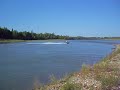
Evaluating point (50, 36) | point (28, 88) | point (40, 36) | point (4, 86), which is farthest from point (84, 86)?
point (50, 36)

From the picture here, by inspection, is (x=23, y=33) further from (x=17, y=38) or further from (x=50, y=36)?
(x=50, y=36)

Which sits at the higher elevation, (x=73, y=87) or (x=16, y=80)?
(x=73, y=87)

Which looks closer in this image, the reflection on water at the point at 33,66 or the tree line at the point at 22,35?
the reflection on water at the point at 33,66

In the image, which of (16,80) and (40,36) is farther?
(40,36)

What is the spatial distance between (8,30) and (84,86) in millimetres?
115234

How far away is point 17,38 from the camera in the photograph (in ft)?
445

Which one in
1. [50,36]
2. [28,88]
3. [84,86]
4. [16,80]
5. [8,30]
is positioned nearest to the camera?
[84,86]

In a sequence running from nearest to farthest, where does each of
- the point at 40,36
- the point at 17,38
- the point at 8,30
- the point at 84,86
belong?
1. the point at 84,86
2. the point at 8,30
3. the point at 17,38
4. the point at 40,36

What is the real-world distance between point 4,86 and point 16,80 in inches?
81.8

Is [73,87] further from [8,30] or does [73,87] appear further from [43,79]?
[8,30]

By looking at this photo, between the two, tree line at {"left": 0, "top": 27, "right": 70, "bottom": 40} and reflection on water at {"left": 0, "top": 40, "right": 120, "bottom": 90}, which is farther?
tree line at {"left": 0, "top": 27, "right": 70, "bottom": 40}

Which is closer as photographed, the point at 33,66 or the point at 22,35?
the point at 33,66

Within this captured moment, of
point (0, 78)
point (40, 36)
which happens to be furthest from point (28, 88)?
point (40, 36)

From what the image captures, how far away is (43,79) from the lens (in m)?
17.9
